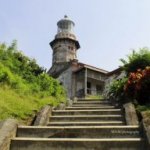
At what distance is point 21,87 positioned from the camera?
43.1ft

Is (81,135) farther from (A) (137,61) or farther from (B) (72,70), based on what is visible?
(B) (72,70)

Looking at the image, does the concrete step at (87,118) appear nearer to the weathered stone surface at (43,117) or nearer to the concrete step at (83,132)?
the weathered stone surface at (43,117)

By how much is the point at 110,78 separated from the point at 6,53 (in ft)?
59.2

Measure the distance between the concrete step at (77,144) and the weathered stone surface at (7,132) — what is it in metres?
0.22

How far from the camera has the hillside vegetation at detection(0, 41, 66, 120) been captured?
9818 mm

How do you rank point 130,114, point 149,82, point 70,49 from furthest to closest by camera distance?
point 70,49 → point 149,82 → point 130,114

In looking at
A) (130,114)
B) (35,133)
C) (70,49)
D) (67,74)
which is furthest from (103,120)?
(70,49)

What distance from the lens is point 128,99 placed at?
1201 centimetres

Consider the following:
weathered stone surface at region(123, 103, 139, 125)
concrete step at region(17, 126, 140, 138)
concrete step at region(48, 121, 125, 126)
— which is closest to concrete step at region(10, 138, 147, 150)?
concrete step at region(17, 126, 140, 138)

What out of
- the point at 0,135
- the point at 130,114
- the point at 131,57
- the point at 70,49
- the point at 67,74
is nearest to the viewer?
the point at 0,135

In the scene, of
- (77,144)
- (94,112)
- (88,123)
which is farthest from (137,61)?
(77,144)

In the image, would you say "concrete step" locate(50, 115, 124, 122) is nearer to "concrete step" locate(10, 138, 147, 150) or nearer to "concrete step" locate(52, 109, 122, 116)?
"concrete step" locate(52, 109, 122, 116)

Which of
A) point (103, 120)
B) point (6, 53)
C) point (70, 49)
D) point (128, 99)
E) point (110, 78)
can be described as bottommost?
point (103, 120)

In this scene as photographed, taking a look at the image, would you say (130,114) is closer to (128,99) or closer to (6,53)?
(128,99)
